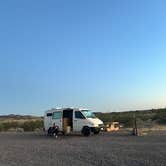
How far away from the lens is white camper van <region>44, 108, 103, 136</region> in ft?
125

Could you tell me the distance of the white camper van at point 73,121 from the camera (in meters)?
38.0

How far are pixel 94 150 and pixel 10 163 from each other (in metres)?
5.18

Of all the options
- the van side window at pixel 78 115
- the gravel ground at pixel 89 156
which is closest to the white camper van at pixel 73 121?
the van side window at pixel 78 115

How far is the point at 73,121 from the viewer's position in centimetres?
3909

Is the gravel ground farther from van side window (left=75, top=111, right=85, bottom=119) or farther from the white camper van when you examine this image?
van side window (left=75, top=111, right=85, bottom=119)

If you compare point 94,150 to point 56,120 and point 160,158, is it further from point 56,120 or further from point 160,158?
point 56,120

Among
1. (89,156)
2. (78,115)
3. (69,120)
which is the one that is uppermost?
(78,115)

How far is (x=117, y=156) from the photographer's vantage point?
865 inches

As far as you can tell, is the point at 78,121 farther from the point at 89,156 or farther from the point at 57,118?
the point at 89,156

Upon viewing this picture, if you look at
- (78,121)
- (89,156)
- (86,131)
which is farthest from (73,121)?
(89,156)

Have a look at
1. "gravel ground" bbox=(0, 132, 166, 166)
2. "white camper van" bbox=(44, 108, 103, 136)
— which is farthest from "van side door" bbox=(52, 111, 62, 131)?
"gravel ground" bbox=(0, 132, 166, 166)

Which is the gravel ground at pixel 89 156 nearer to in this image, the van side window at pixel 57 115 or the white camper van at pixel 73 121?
the white camper van at pixel 73 121

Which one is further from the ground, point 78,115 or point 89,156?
point 78,115

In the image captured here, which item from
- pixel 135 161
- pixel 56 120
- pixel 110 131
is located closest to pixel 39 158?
pixel 135 161
